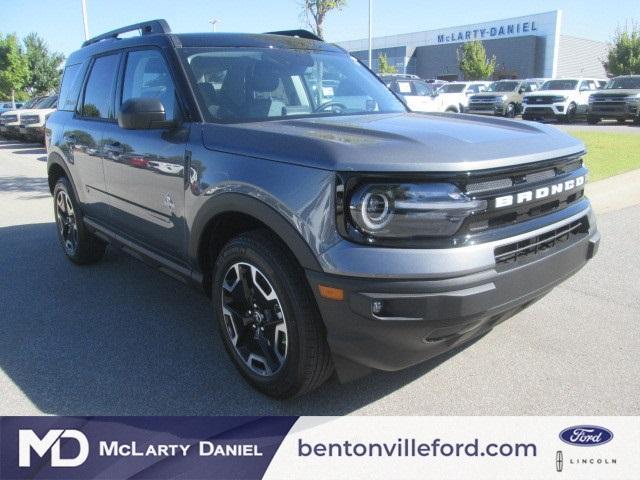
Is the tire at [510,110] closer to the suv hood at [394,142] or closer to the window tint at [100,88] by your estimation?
the window tint at [100,88]

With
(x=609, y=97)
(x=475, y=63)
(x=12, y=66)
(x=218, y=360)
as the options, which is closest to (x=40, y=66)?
(x=12, y=66)

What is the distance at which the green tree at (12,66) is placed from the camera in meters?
39.9

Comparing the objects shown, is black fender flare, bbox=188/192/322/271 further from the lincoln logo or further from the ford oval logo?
the ford oval logo

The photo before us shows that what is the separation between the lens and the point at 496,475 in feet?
A: 7.85

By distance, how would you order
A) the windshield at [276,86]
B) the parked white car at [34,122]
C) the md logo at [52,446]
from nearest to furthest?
the md logo at [52,446]
the windshield at [276,86]
the parked white car at [34,122]

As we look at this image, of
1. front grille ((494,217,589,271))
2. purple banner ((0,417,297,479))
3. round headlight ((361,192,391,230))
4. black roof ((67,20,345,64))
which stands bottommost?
purple banner ((0,417,297,479))

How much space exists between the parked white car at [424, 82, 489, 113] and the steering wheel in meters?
13.4

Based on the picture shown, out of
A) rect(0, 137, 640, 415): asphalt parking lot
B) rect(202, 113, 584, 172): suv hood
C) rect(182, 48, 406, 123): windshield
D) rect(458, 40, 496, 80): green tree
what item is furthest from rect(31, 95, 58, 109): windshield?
rect(458, 40, 496, 80): green tree

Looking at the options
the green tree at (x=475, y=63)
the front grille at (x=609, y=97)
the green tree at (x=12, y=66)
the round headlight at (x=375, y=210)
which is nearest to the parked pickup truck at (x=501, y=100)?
the front grille at (x=609, y=97)

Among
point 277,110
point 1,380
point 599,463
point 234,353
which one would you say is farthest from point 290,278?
point 1,380

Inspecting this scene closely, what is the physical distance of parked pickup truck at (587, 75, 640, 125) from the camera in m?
20.6

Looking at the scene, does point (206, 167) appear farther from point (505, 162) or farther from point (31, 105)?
point (31, 105)

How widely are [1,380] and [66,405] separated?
1.90 feet

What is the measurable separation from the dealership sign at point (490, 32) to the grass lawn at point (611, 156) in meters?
43.0
